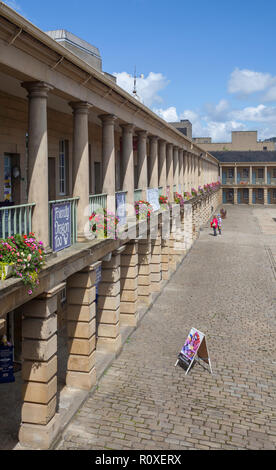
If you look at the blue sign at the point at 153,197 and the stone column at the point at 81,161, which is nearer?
the stone column at the point at 81,161

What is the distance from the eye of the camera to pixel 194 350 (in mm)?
13445

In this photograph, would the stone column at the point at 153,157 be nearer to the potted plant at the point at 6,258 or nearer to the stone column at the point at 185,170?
the stone column at the point at 185,170

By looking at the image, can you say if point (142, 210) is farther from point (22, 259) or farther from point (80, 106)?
point (22, 259)

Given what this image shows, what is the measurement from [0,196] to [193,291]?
13199 millimetres

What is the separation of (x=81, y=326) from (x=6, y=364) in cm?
255

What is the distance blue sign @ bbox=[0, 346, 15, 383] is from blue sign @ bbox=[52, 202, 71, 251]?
159 inches

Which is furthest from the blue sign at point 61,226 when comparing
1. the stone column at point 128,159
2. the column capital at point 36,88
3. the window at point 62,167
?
the window at point 62,167

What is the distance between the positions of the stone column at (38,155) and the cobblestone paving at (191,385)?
5.07 m

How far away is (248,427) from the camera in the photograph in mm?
10555

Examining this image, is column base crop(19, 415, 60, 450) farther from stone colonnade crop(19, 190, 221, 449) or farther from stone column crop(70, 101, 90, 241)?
stone column crop(70, 101, 90, 241)

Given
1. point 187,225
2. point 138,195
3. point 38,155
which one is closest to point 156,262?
point 138,195

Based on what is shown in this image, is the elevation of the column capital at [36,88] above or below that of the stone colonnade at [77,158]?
above

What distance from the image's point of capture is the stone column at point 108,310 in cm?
1455

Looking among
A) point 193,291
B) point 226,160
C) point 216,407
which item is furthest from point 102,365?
point 226,160
